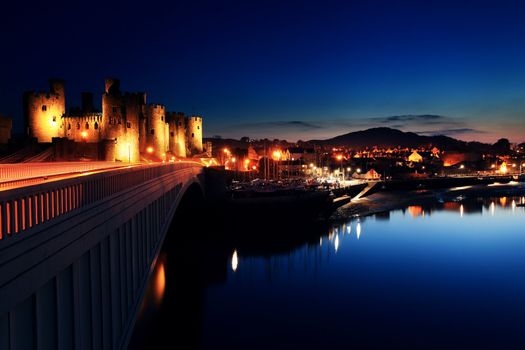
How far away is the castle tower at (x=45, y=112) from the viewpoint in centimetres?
4078

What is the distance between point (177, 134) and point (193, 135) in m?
4.53

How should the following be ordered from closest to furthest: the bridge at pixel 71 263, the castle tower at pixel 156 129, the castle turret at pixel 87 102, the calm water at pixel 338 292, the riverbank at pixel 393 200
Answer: the bridge at pixel 71 263 → the calm water at pixel 338 292 → the castle tower at pixel 156 129 → the castle turret at pixel 87 102 → the riverbank at pixel 393 200

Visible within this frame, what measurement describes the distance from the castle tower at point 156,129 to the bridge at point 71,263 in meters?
36.6

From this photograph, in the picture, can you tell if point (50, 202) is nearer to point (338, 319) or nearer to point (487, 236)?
point (338, 319)

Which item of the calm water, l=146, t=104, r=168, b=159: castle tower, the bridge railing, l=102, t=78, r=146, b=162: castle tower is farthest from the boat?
the bridge railing

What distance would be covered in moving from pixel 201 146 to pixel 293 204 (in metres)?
19.6

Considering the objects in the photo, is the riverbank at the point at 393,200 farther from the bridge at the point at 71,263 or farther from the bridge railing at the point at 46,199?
the bridge railing at the point at 46,199

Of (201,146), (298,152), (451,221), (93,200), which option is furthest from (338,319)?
(298,152)

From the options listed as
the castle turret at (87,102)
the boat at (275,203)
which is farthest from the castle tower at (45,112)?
the boat at (275,203)

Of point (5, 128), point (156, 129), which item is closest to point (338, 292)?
point (156, 129)

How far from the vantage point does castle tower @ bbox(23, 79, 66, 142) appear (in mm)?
40781

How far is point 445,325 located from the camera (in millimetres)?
19766

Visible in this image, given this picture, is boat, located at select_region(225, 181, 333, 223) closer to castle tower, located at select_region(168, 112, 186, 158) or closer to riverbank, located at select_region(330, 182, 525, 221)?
riverbank, located at select_region(330, 182, 525, 221)

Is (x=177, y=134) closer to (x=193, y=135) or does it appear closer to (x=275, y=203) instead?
(x=193, y=135)
